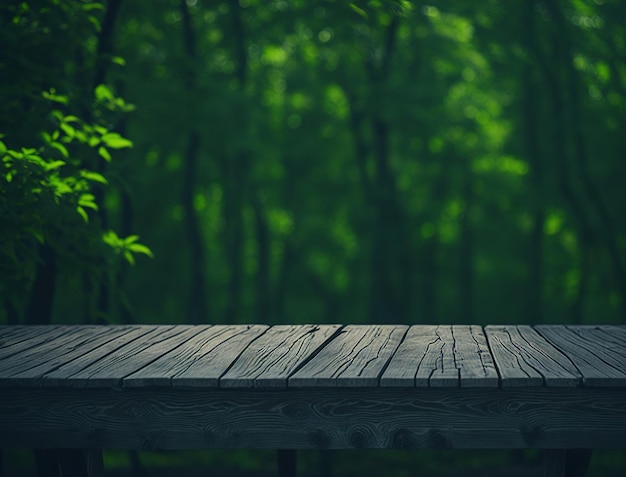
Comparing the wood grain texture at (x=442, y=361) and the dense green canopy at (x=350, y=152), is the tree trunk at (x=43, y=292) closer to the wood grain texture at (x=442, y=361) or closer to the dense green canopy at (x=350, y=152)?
the dense green canopy at (x=350, y=152)

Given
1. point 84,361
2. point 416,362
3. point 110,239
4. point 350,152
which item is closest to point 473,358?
point 416,362

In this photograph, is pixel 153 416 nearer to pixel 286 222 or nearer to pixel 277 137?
pixel 277 137

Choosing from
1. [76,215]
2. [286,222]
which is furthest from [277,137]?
[76,215]

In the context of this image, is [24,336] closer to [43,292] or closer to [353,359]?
[353,359]

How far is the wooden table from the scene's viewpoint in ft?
12.0

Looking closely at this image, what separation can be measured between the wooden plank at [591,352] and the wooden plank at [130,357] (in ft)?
6.84

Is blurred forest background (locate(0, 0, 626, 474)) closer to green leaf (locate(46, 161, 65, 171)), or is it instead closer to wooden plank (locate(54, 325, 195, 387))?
green leaf (locate(46, 161, 65, 171))

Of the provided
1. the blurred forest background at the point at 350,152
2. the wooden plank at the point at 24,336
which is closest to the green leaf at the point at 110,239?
the blurred forest background at the point at 350,152

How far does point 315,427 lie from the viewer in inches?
149

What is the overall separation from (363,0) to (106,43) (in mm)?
2773

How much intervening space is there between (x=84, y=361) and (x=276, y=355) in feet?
3.16

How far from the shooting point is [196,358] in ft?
13.5

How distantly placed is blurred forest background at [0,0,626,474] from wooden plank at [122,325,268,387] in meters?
3.06

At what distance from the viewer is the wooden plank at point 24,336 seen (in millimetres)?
4582
